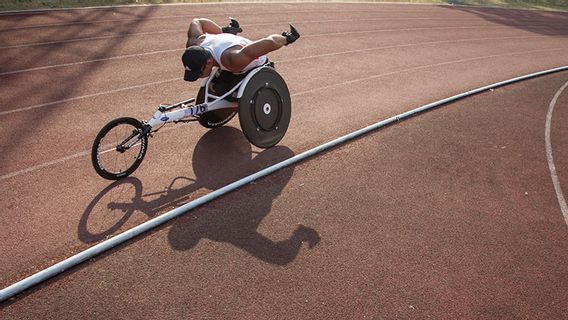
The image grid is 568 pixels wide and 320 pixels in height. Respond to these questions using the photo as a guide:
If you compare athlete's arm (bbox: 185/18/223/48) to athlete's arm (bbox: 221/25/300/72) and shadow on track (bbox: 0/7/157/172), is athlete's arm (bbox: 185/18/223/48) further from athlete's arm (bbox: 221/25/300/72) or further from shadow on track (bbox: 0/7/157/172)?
shadow on track (bbox: 0/7/157/172)

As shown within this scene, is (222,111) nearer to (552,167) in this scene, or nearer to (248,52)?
(248,52)

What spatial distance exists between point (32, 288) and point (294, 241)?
2830 mm

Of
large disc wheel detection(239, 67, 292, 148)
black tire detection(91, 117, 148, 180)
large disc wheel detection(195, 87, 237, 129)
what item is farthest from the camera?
large disc wheel detection(195, 87, 237, 129)

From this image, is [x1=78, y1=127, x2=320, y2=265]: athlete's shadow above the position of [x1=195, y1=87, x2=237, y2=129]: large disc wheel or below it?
below

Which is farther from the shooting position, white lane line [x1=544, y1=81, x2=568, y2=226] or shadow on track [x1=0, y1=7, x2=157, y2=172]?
shadow on track [x1=0, y1=7, x2=157, y2=172]

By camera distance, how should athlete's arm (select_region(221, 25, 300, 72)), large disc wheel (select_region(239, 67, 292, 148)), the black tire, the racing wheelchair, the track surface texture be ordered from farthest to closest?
1. large disc wheel (select_region(239, 67, 292, 148))
2. athlete's arm (select_region(221, 25, 300, 72))
3. the racing wheelchair
4. the black tire
5. the track surface texture

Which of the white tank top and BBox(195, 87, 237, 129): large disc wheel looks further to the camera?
BBox(195, 87, 237, 129): large disc wheel

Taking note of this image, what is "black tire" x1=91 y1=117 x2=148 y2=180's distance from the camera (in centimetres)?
581

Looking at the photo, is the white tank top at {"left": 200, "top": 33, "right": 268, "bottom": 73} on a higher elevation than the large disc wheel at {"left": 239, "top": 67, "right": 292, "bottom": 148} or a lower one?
higher

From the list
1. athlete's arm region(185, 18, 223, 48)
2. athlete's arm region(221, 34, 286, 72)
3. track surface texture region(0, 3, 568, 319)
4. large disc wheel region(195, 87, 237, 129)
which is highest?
athlete's arm region(185, 18, 223, 48)

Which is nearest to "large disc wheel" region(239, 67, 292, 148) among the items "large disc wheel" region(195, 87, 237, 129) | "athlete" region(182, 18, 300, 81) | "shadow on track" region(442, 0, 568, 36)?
"athlete" region(182, 18, 300, 81)

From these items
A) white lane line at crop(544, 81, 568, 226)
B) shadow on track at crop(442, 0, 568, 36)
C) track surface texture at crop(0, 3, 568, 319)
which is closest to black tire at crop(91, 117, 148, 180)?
track surface texture at crop(0, 3, 568, 319)

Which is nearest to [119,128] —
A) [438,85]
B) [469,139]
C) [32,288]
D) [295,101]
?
[32,288]

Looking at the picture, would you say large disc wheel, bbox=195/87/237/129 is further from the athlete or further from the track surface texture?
the athlete
